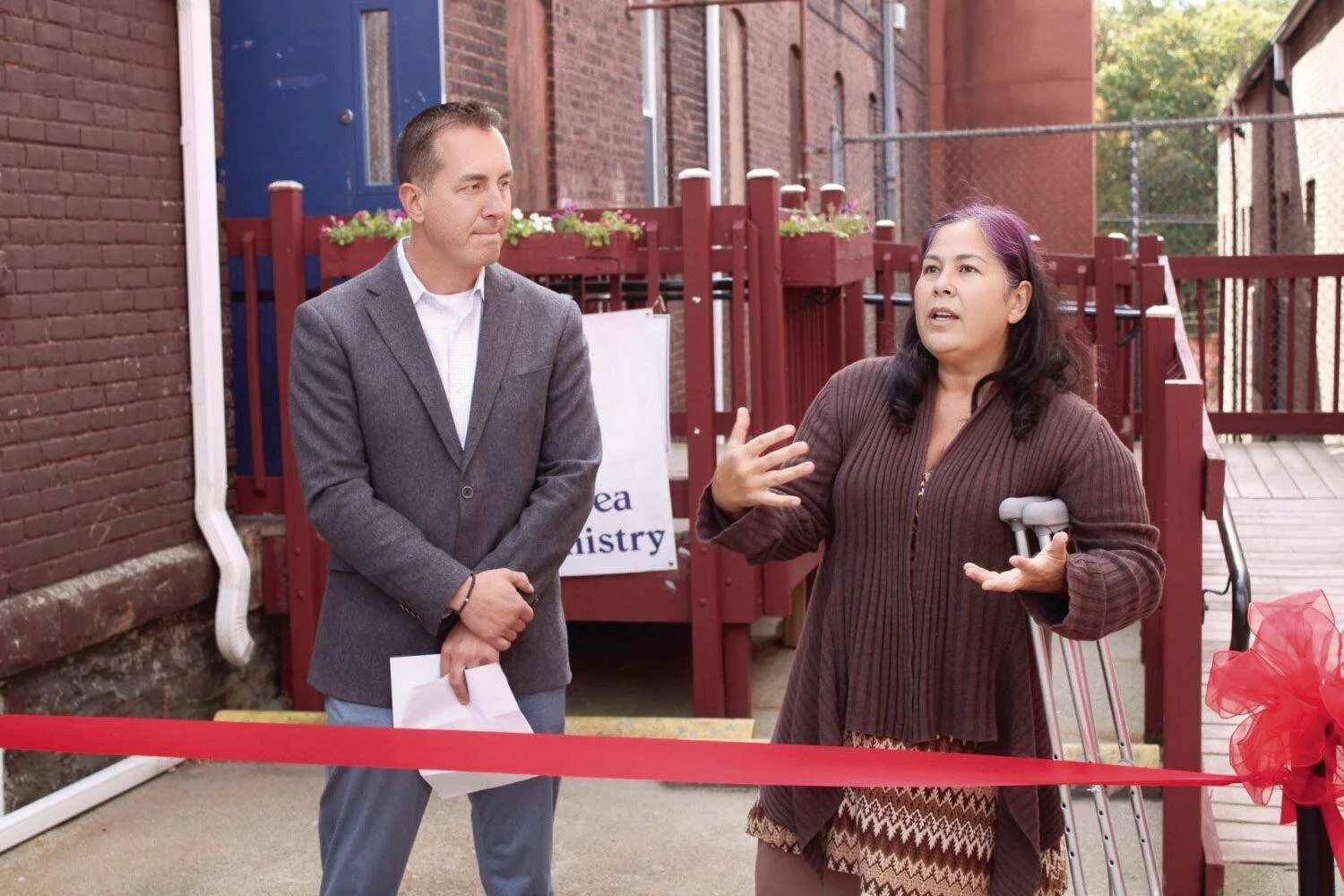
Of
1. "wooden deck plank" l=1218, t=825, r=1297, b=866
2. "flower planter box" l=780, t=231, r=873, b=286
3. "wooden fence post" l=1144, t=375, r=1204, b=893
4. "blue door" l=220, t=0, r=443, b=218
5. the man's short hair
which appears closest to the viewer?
the man's short hair

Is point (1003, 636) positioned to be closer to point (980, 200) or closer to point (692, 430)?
point (980, 200)

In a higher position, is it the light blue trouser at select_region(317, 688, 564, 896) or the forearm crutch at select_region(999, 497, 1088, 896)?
the forearm crutch at select_region(999, 497, 1088, 896)

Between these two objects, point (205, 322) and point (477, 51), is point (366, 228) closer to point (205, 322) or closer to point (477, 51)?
point (205, 322)

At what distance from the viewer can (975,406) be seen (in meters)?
3.20

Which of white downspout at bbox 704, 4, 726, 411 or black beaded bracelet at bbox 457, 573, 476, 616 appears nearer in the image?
black beaded bracelet at bbox 457, 573, 476, 616

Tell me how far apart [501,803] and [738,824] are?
2.29m

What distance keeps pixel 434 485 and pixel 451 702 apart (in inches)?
17.5

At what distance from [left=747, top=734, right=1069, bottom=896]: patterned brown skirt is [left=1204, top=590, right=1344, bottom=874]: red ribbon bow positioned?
0.52 m

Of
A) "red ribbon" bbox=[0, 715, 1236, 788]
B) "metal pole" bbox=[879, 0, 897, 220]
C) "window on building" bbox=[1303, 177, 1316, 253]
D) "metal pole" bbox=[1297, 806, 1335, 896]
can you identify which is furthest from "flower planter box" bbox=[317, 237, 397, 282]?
"window on building" bbox=[1303, 177, 1316, 253]

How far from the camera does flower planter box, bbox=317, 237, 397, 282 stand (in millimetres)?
6348

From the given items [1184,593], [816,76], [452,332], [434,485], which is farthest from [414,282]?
[816,76]

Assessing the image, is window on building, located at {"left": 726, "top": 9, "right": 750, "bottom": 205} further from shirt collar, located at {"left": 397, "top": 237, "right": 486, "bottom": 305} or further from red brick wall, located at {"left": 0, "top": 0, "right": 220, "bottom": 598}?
shirt collar, located at {"left": 397, "top": 237, "right": 486, "bottom": 305}

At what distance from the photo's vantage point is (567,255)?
20.6ft

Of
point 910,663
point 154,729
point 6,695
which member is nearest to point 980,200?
point 910,663
